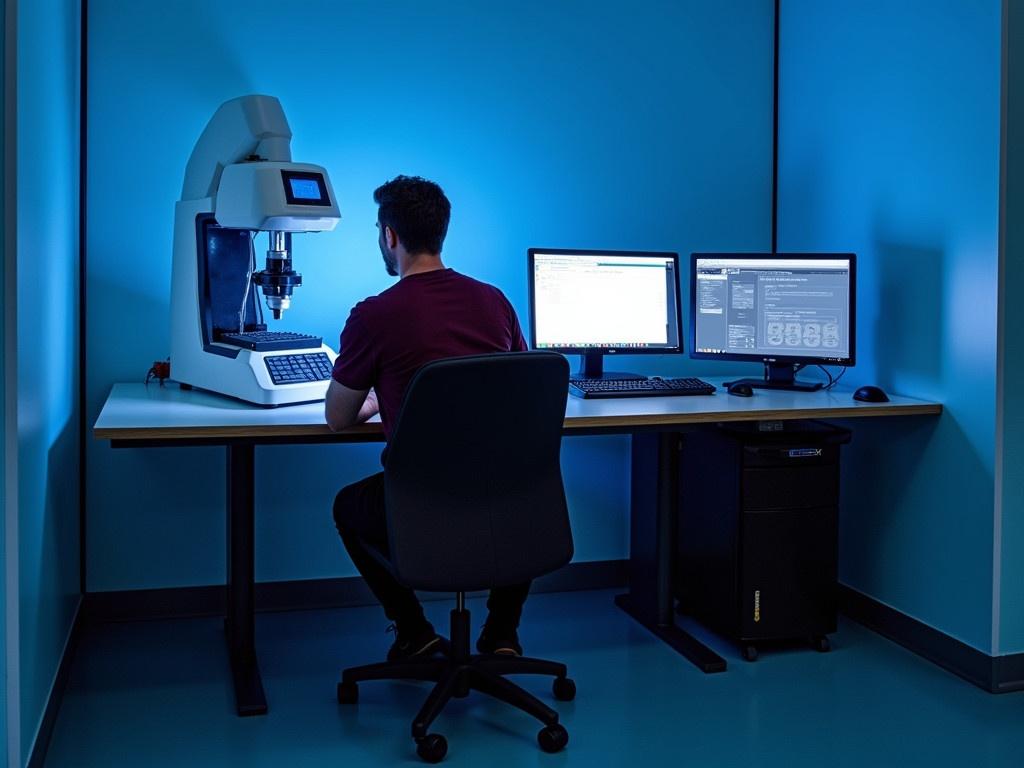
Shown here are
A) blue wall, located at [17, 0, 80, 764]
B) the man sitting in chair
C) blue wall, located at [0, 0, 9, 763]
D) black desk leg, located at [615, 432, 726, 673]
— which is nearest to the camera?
blue wall, located at [0, 0, 9, 763]

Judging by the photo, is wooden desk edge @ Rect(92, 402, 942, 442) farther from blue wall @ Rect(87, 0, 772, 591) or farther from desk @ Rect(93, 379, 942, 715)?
blue wall @ Rect(87, 0, 772, 591)

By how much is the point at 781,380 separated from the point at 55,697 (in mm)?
2127

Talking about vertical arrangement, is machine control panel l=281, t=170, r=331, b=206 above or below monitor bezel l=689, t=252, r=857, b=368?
above

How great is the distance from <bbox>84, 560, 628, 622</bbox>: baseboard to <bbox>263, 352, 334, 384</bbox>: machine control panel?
92cm

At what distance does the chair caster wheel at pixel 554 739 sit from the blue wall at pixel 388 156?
1.23 meters

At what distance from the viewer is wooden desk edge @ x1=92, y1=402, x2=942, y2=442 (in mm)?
2281

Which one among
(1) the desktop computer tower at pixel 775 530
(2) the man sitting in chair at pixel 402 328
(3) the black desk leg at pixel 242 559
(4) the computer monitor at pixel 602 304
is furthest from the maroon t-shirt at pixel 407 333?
(1) the desktop computer tower at pixel 775 530

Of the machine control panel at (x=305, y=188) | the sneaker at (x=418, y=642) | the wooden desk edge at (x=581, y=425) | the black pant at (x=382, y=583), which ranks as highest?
the machine control panel at (x=305, y=188)

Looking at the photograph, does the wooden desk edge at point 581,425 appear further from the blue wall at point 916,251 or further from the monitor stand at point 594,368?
the monitor stand at point 594,368

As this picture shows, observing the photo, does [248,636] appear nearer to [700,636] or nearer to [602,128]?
[700,636]

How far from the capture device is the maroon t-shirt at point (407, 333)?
7.52 feet

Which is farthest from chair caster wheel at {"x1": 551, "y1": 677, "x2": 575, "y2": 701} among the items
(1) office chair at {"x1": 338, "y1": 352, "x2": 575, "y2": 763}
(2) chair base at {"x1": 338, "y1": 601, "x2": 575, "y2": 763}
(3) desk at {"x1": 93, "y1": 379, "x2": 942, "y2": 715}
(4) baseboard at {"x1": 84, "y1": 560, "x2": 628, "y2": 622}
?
(4) baseboard at {"x1": 84, "y1": 560, "x2": 628, "y2": 622}

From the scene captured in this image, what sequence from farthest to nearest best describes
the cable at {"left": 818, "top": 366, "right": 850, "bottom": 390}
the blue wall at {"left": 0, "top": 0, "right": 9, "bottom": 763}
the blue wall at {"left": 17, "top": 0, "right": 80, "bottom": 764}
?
the cable at {"left": 818, "top": 366, "right": 850, "bottom": 390}, the blue wall at {"left": 17, "top": 0, "right": 80, "bottom": 764}, the blue wall at {"left": 0, "top": 0, "right": 9, "bottom": 763}

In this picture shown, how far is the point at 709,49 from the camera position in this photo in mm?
3594
